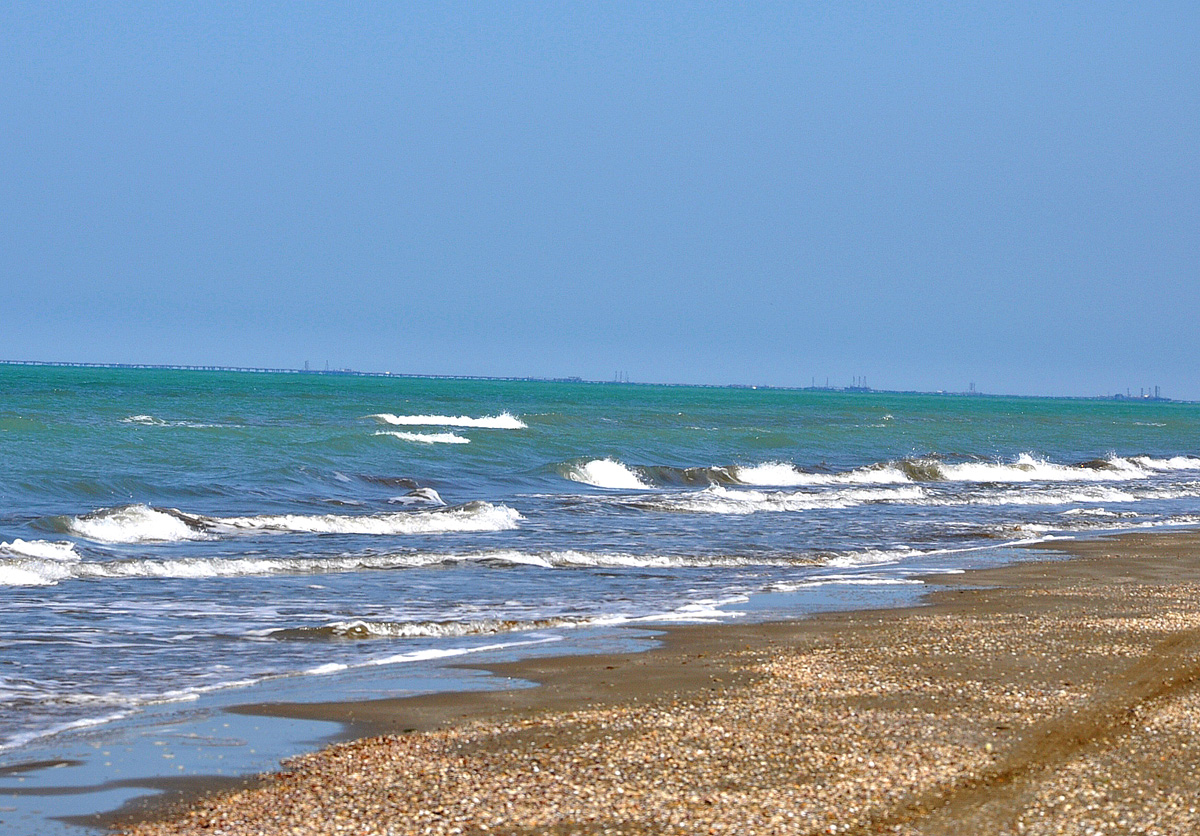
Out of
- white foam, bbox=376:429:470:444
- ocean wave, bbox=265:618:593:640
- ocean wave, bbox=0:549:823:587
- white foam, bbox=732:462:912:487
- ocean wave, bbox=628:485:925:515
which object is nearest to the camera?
ocean wave, bbox=265:618:593:640

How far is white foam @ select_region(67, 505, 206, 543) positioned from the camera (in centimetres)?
1808

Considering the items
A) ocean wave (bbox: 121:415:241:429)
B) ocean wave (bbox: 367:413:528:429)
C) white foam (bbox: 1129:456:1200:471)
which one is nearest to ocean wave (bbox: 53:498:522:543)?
ocean wave (bbox: 121:415:241:429)

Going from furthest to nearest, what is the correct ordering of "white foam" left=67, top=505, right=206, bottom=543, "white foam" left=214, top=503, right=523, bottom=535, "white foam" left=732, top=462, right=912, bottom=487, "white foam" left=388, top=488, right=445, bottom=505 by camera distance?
"white foam" left=732, top=462, right=912, bottom=487, "white foam" left=388, top=488, right=445, bottom=505, "white foam" left=214, top=503, right=523, bottom=535, "white foam" left=67, top=505, right=206, bottom=543

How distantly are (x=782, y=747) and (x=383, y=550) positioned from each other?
11228 mm

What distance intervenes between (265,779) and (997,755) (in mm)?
3843

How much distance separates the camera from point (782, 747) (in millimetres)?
7023

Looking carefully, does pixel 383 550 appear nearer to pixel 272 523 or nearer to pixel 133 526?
pixel 272 523

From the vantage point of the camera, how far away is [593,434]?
48.8m

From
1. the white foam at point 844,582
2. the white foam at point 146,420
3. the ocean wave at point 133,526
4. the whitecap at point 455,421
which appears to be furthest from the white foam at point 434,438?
the white foam at point 844,582

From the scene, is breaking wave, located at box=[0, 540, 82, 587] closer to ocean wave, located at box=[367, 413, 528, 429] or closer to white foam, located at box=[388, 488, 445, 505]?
white foam, located at box=[388, 488, 445, 505]

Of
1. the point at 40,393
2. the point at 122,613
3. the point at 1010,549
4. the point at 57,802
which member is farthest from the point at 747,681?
the point at 40,393

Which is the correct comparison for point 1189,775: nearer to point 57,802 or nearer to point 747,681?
point 747,681

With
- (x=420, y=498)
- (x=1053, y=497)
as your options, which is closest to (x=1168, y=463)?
(x=1053, y=497)

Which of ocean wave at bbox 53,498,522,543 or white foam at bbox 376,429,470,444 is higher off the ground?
white foam at bbox 376,429,470,444
